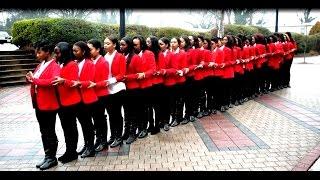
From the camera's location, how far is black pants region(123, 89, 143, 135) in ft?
20.2

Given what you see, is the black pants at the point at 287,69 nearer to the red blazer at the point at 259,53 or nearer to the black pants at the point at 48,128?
the red blazer at the point at 259,53

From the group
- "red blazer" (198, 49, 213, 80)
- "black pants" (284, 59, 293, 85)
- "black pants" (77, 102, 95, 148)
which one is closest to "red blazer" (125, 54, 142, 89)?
"black pants" (77, 102, 95, 148)

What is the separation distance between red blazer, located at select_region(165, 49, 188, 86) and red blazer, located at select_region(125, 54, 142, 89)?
87cm

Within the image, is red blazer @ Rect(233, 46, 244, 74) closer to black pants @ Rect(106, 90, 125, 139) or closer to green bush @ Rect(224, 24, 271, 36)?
black pants @ Rect(106, 90, 125, 139)

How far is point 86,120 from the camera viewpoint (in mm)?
5320

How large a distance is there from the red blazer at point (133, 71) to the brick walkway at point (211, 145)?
3.28ft

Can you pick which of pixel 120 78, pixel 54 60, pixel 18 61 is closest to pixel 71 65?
pixel 54 60

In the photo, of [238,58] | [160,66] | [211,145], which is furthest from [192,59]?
[211,145]

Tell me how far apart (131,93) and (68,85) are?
1.51m

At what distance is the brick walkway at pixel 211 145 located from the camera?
5.03m

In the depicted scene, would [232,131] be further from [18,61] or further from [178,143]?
[18,61]

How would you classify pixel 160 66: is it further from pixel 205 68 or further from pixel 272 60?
pixel 272 60

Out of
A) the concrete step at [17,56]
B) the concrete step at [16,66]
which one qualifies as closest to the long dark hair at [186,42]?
the concrete step at [16,66]

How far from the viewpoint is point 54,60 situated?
487 cm
